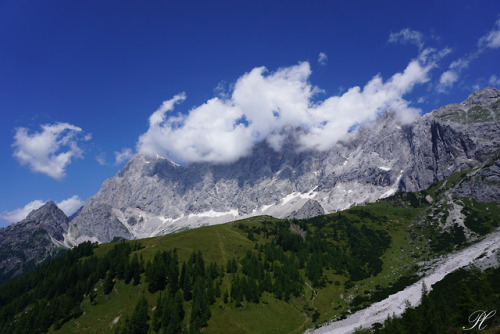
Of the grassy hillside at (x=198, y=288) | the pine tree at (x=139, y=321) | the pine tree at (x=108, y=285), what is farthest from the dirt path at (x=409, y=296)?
the pine tree at (x=108, y=285)

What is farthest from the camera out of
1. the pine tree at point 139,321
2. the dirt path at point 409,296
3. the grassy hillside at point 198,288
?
the grassy hillside at point 198,288

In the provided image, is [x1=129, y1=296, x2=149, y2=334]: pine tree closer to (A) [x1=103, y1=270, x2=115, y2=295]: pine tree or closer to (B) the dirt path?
(A) [x1=103, y1=270, x2=115, y2=295]: pine tree

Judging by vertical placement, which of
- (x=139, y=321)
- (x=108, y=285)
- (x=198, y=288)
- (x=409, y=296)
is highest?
(x=108, y=285)

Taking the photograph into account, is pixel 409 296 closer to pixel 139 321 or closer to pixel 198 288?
pixel 198 288

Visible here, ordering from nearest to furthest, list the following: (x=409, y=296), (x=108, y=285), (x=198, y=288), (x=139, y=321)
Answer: (x=139, y=321) → (x=409, y=296) → (x=198, y=288) → (x=108, y=285)

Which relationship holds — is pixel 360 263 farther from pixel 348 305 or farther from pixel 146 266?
pixel 146 266

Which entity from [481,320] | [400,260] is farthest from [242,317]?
[400,260]

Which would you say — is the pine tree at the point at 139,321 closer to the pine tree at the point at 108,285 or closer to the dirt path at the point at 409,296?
the pine tree at the point at 108,285

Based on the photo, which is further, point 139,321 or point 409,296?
point 409,296

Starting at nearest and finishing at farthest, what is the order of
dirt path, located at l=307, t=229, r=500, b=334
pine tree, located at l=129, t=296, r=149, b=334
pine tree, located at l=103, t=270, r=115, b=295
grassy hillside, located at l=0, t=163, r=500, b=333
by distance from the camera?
pine tree, located at l=129, t=296, r=149, b=334 < dirt path, located at l=307, t=229, r=500, b=334 < grassy hillside, located at l=0, t=163, r=500, b=333 < pine tree, located at l=103, t=270, r=115, b=295

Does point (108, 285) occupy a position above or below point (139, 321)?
above

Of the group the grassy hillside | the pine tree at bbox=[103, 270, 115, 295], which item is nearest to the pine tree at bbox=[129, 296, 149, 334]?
the grassy hillside

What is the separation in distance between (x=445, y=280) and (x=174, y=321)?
113184 millimetres

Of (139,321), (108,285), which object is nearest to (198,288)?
(139,321)
